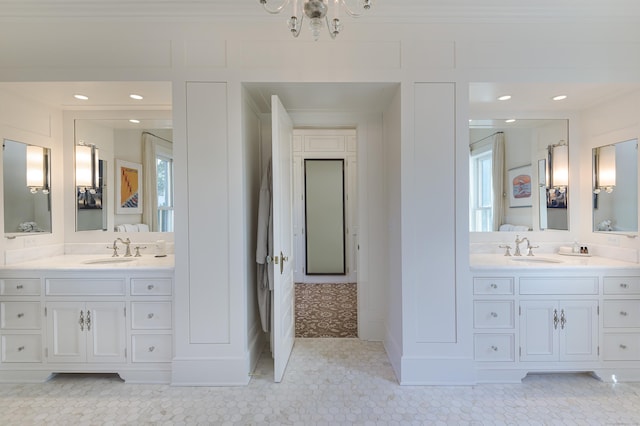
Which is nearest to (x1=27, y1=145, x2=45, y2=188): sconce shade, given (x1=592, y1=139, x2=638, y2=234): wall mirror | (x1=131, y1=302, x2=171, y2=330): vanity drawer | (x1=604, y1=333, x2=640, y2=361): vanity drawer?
(x1=131, y1=302, x2=171, y2=330): vanity drawer

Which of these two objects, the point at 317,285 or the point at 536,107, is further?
the point at 317,285

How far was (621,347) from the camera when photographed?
2.35 meters

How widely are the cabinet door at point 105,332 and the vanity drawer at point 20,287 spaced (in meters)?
0.43

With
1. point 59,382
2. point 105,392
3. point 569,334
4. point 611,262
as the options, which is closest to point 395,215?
point 569,334

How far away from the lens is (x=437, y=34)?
7.62 feet

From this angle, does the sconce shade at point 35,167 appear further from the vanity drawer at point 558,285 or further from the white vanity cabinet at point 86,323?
the vanity drawer at point 558,285

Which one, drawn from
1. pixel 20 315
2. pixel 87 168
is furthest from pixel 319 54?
pixel 20 315

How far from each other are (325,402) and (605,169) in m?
3.16

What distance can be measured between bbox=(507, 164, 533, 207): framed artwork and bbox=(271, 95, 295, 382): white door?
2.22 metres

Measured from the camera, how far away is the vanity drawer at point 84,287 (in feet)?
7.66

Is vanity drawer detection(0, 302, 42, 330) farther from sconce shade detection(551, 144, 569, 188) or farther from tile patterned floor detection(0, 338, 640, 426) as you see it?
sconce shade detection(551, 144, 569, 188)

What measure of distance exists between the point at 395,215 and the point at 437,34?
1.44 metres

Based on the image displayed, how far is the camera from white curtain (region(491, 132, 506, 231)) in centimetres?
300

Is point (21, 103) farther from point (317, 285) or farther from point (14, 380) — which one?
point (317, 285)
